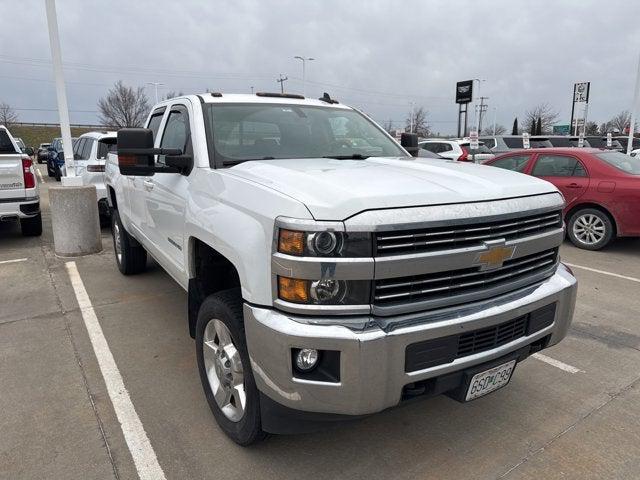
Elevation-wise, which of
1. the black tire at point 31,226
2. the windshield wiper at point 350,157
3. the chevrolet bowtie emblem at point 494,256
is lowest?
the black tire at point 31,226

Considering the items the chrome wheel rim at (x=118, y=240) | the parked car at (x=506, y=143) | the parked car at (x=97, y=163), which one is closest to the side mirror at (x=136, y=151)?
the chrome wheel rim at (x=118, y=240)

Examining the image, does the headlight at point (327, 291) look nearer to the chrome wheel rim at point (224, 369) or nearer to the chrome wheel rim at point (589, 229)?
the chrome wheel rim at point (224, 369)

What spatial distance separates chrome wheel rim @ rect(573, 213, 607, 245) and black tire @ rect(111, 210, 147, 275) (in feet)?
21.5

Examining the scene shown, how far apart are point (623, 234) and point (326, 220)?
22.9 feet

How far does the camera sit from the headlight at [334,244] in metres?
2.08

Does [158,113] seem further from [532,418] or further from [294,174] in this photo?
[532,418]

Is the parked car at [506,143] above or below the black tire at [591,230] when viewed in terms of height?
above

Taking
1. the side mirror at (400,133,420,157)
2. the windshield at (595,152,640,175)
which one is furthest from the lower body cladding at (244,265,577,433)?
the windshield at (595,152,640,175)

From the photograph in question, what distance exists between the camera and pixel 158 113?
481cm

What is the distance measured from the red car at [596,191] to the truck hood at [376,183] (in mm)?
5374

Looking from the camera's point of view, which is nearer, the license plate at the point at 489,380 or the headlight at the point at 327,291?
the headlight at the point at 327,291

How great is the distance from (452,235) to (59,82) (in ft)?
22.7

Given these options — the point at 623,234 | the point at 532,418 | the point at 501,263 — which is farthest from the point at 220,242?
the point at 623,234

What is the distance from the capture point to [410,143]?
4461mm
